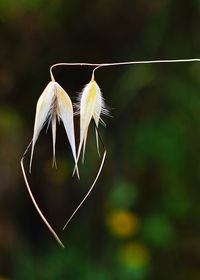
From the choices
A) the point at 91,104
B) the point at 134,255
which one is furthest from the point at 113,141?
the point at 91,104

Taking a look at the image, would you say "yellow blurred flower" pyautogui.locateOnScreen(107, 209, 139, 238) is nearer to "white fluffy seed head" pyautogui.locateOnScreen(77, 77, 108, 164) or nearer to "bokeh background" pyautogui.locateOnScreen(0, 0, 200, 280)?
"bokeh background" pyautogui.locateOnScreen(0, 0, 200, 280)

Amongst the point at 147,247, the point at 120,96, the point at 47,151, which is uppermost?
the point at 120,96

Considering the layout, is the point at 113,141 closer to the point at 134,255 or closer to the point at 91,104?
the point at 134,255

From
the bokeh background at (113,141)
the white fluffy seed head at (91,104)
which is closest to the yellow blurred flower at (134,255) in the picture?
the bokeh background at (113,141)

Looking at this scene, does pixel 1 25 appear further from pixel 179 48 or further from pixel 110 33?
pixel 179 48

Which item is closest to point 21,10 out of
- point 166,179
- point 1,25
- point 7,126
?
point 1,25

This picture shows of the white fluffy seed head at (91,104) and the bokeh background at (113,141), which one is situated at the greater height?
the white fluffy seed head at (91,104)

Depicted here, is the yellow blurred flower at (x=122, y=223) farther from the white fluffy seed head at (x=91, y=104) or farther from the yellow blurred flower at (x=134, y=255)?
the white fluffy seed head at (x=91, y=104)
